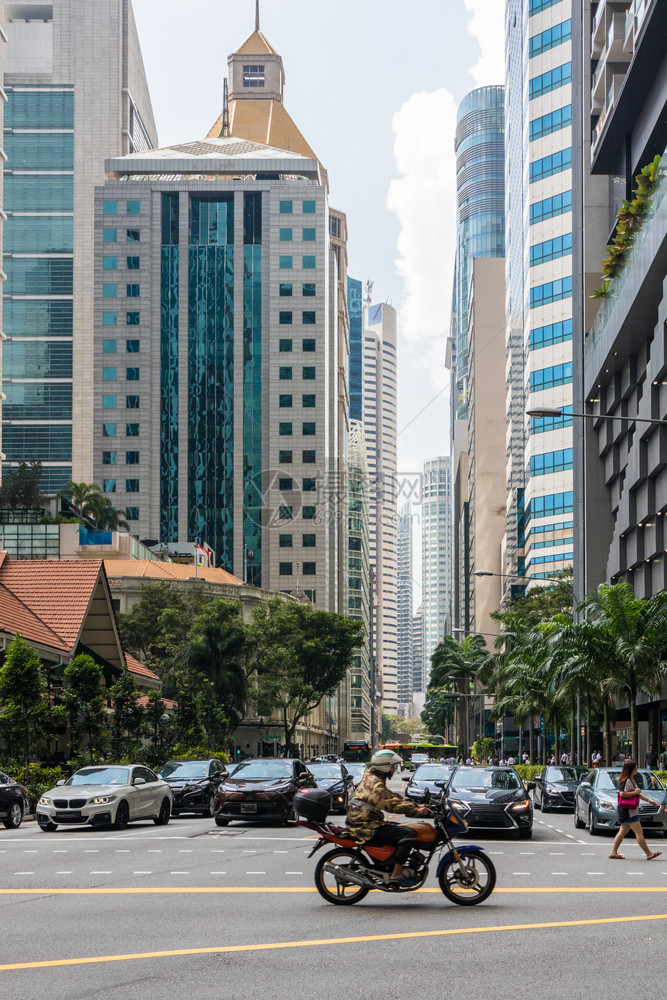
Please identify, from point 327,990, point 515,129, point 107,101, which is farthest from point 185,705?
point 107,101

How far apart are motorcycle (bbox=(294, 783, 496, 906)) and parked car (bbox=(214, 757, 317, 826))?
1374 centimetres

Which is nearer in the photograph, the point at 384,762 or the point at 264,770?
the point at 384,762

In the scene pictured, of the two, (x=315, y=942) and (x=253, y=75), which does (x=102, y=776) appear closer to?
(x=315, y=942)

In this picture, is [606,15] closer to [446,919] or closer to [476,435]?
[446,919]

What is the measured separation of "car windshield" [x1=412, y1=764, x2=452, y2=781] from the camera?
3372cm

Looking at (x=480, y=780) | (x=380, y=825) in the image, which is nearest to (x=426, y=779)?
(x=480, y=780)

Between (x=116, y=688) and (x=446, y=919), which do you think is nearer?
(x=446, y=919)

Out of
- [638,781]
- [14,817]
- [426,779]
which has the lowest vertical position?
[14,817]

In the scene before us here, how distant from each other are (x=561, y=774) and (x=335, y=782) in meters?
9.81

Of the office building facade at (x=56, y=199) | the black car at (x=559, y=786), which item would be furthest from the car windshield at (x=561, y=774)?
the office building facade at (x=56, y=199)

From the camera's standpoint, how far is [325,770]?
106 ft

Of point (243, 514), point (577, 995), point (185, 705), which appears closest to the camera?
point (577, 995)

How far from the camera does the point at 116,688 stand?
128ft

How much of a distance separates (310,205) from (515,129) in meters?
28.7
